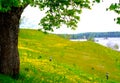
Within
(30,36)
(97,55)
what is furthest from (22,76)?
(30,36)

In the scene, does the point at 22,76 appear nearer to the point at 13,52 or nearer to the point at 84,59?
the point at 13,52

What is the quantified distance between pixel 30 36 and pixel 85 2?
78693mm

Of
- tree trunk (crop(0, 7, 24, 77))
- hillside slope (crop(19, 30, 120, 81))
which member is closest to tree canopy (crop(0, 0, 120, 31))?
tree trunk (crop(0, 7, 24, 77))

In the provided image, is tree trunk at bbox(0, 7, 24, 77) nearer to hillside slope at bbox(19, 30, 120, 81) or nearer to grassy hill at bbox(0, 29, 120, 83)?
grassy hill at bbox(0, 29, 120, 83)

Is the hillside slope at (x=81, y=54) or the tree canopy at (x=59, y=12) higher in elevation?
the tree canopy at (x=59, y=12)

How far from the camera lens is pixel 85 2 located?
82.4 feet

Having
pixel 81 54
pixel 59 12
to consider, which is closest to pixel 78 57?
pixel 81 54

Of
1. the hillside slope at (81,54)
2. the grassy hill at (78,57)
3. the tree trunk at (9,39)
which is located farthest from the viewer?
the hillside slope at (81,54)

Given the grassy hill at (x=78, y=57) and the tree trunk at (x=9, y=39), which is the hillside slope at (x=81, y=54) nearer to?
the grassy hill at (x=78, y=57)

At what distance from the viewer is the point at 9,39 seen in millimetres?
23516

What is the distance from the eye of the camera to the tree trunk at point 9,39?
23312mm

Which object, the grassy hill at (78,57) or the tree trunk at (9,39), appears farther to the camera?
the grassy hill at (78,57)

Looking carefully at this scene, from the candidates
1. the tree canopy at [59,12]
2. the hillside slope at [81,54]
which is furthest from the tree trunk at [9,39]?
the hillside slope at [81,54]

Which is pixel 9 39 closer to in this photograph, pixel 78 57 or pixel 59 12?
pixel 59 12
